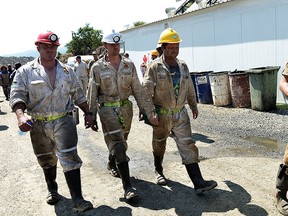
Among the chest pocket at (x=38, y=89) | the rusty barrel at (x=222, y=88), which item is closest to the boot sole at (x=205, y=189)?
the chest pocket at (x=38, y=89)

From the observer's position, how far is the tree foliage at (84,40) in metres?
49.7

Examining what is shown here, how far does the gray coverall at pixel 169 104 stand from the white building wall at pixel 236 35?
6824mm

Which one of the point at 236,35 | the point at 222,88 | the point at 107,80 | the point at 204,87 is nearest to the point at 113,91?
the point at 107,80

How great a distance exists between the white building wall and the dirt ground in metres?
4.79

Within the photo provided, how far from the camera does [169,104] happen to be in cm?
444

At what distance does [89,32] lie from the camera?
5022 cm

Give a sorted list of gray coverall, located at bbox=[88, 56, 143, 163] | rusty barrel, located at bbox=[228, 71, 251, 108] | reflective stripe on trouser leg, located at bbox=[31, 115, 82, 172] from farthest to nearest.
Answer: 1. rusty barrel, located at bbox=[228, 71, 251, 108]
2. gray coverall, located at bbox=[88, 56, 143, 163]
3. reflective stripe on trouser leg, located at bbox=[31, 115, 82, 172]

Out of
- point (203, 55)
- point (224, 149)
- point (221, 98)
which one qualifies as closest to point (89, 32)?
point (203, 55)

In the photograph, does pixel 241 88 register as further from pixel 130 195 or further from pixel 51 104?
pixel 51 104

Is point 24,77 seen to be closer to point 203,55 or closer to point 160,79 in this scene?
point 160,79

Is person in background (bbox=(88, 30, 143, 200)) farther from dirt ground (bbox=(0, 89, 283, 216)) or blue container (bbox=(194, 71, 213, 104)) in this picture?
blue container (bbox=(194, 71, 213, 104))

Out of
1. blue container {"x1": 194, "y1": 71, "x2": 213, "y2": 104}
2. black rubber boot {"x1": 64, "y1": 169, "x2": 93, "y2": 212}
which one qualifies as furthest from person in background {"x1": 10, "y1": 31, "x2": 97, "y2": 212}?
blue container {"x1": 194, "y1": 71, "x2": 213, "y2": 104}

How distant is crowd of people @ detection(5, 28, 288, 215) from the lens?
392 cm

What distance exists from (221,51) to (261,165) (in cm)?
792
